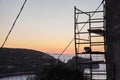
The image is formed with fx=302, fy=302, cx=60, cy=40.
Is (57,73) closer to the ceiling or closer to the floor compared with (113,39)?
closer to the floor

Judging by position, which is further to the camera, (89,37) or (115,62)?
(89,37)

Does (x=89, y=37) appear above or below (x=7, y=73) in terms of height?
above

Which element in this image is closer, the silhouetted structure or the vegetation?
the silhouetted structure

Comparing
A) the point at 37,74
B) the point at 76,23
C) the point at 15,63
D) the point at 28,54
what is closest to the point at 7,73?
the point at 15,63

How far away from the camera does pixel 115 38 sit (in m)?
8.98

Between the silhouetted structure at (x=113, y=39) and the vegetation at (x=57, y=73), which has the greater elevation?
the silhouetted structure at (x=113, y=39)

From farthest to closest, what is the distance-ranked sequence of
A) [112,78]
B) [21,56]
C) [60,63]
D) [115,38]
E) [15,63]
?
[15,63]
[21,56]
[60,63]
[112,78]
[115,38]

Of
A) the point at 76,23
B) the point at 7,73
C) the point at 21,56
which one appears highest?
the point at 76,23

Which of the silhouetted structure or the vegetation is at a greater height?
the silhouetted structure

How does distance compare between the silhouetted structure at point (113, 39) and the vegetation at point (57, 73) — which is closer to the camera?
the silhouetted structure at point (113, 39)

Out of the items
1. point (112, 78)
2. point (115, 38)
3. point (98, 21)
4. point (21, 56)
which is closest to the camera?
point (115, 38)

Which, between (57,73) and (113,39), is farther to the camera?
(57,73)

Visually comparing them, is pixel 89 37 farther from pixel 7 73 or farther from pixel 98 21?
pixel 7 73

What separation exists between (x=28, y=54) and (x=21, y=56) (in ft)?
3.21
